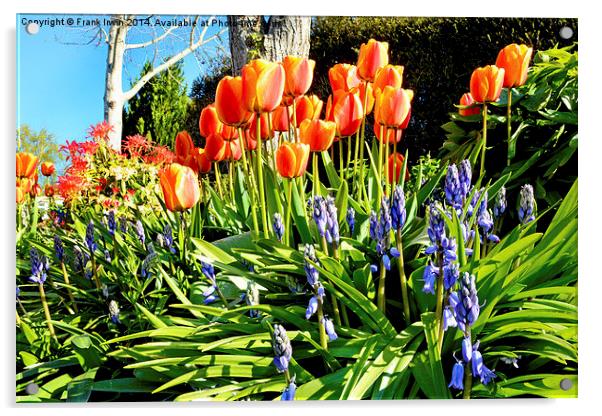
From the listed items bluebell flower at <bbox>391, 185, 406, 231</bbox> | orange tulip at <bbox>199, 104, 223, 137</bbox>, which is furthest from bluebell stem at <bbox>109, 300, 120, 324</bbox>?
bluebell flower at <bbox>391, 185, 406, 231</bbox>

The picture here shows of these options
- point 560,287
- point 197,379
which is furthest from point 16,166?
point 560,287

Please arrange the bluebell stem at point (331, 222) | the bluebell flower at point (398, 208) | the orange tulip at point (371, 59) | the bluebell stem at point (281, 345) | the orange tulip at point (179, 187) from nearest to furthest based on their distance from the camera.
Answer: the bluebell stem at point (281, 345)
the bluebell flower at point (398, 208)
the bluebell stem at point (331, 222)
the orange tulip at point (179, 187)
the orange tulip at point (371, 59)

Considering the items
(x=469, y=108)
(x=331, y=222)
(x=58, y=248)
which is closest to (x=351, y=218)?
(x=331, y=222)

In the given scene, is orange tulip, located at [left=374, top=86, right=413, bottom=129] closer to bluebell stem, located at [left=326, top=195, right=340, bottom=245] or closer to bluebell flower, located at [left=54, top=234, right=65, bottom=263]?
bluebell stem, located at [left=326, top=195, right=340, bottom=245]

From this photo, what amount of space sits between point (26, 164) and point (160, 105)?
495mm

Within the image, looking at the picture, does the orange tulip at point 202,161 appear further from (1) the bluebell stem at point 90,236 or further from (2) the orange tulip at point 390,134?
(2) the orange tulip at point 390,134

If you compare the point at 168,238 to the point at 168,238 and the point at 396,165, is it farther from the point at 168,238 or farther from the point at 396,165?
the point at 396,165

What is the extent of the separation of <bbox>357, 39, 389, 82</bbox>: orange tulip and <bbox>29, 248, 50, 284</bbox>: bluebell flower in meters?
1.24

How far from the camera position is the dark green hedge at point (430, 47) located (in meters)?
2.29

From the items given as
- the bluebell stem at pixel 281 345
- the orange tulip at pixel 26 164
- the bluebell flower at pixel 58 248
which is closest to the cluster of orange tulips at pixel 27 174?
the orange tulip at pixel 26 164

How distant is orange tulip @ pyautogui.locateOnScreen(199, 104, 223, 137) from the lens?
2.18 m

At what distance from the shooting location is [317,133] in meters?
2.06

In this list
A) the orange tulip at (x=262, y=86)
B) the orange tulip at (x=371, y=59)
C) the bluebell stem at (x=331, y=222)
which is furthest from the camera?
the orange tulip at (x=371, y=59)

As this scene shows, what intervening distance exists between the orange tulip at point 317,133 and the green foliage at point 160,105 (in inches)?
18.3
